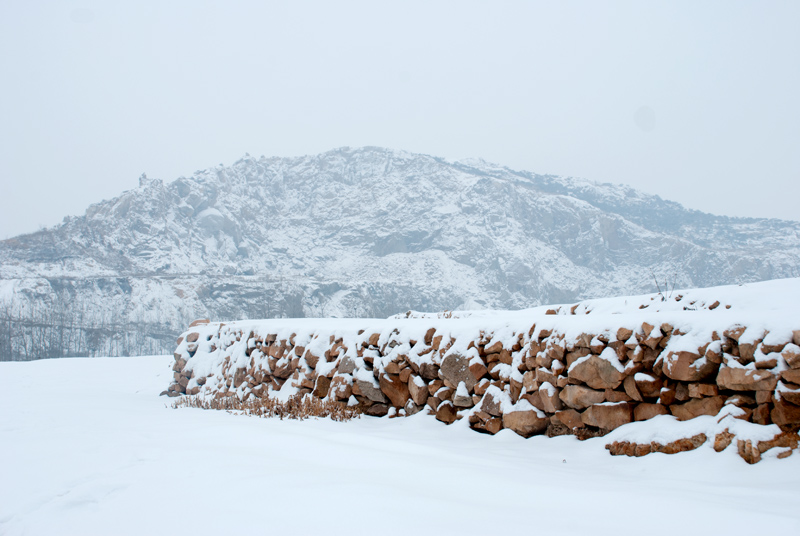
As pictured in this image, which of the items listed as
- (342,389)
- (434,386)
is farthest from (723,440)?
(342,389)

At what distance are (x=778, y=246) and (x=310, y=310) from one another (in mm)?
104214

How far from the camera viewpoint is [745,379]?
11.8 ft

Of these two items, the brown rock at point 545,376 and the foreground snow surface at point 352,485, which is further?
the brown rock at point 545,376

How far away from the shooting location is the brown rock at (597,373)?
4.35 metres

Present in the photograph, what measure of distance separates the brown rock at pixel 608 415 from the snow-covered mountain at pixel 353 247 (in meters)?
62.6

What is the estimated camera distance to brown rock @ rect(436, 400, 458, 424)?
18.0 ft

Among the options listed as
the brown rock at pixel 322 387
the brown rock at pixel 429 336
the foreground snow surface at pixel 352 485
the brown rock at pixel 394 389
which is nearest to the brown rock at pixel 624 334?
the foreground snow surface at pixel 352 485

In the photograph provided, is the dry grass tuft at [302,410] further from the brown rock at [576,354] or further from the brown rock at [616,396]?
the brown rock at [616,396]

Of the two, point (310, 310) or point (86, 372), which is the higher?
point (86, 372)

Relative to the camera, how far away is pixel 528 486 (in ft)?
9.46

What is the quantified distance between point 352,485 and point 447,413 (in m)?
3.06

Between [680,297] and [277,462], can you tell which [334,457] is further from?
[680,297]

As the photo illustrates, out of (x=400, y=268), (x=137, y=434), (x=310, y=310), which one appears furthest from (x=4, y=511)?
(x=400, y=268)

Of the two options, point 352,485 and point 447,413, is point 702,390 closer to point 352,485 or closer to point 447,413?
point 447,413
